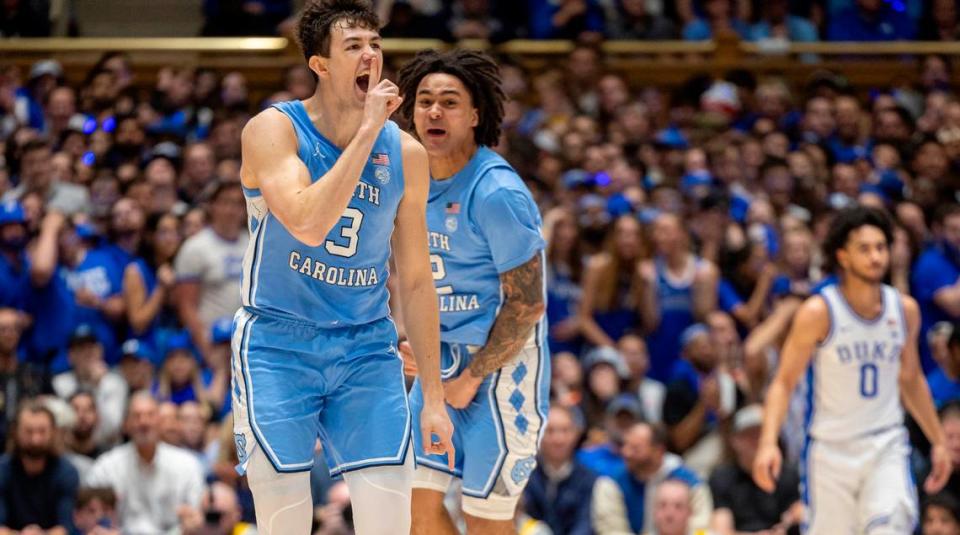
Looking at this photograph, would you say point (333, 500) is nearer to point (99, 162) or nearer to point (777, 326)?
point (777, 326)

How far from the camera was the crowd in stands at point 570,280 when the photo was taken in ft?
31.2

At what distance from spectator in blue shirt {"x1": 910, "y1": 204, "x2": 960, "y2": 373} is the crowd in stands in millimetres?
17

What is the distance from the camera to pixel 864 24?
51.0ft

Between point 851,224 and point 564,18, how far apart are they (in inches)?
283

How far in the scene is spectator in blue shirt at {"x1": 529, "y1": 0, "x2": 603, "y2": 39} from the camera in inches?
582

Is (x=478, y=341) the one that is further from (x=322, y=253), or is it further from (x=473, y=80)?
(x=322, y=253)

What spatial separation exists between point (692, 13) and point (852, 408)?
26.2 feet

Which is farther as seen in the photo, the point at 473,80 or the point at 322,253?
the point at 473,80

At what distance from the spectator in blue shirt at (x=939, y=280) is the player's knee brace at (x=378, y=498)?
6.96 meters

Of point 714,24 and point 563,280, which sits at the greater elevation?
point 714,24

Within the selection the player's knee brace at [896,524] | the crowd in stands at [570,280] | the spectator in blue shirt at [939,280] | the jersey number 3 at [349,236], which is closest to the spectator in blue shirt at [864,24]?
the crowd in stands at [570,280]

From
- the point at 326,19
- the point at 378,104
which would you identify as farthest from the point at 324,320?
the point at 326,19

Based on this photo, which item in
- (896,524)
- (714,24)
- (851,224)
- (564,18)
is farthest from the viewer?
(714,24)

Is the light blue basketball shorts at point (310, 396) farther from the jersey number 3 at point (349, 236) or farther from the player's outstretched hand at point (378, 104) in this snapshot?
the player's outstretched hand at point (378, 104)
